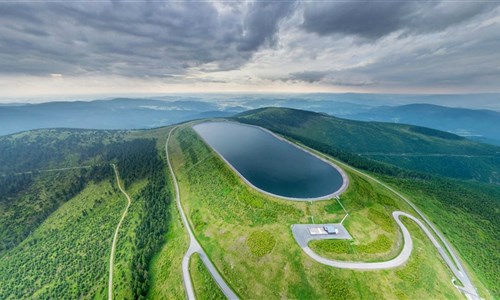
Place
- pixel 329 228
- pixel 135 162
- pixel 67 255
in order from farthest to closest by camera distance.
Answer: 1. pixel 135 162
2. pixel 67 255
3. pixel 329 228

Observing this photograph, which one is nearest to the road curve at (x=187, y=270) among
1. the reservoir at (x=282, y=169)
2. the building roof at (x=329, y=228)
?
the reservoir at (x=282, y=169)

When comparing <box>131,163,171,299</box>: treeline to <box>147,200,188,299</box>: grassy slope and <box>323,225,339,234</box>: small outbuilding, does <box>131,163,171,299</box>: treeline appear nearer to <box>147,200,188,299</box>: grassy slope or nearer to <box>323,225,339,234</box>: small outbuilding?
<box>147,200,188,299</box>: grassy slope

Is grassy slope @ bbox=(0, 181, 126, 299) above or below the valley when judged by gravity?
Result: below

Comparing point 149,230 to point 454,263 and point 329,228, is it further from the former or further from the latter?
point 454,263

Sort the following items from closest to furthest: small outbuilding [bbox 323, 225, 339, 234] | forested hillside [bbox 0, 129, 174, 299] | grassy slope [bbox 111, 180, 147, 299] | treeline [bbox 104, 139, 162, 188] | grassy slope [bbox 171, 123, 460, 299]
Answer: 1. grassy slope [bbox 171, 123, 460, 299]
2. small outbuilding [bbox 323, 225, 339, 234]
3. grassy slope [bbox 111, 180, 147, 299]
4. forested hillside [bbox 0, 129, 174, 299]
5. treeline [bbox 104, 139, 162, 188]

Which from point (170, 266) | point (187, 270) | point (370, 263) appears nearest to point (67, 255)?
point (170, 266)

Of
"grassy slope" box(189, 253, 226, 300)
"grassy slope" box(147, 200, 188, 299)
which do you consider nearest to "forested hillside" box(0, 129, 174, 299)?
"grassy slope" box(147, 200, 188, 299)
